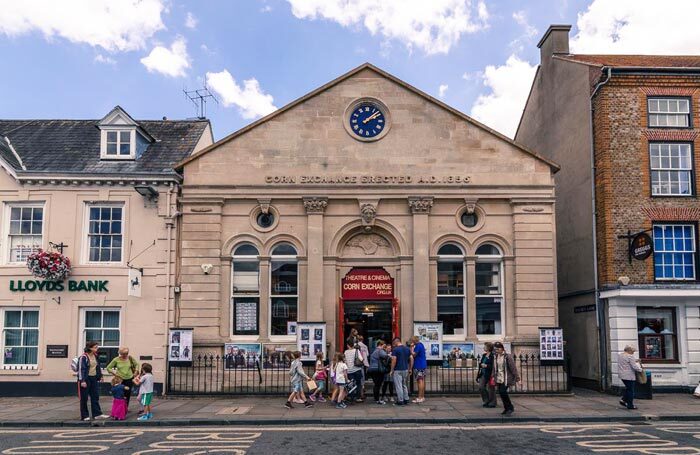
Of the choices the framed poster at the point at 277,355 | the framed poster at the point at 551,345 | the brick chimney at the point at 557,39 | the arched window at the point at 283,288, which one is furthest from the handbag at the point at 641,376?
the brick chimney at the point at 557,39

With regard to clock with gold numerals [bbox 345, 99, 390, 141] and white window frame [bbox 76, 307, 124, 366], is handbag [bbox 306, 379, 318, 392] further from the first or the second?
clock with gold numerals [bbox 345, 99, 390, 141]

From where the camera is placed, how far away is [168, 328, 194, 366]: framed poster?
62.3ft

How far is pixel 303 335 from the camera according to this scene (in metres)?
19.2

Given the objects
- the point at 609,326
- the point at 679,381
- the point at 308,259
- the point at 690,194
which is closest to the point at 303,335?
the point at 308,259

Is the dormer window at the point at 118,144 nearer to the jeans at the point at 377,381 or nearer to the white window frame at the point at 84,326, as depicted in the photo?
the white window frame at the point at 84,326

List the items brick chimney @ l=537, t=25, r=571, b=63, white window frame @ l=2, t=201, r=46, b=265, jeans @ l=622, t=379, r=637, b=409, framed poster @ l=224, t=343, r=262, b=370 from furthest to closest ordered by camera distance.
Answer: brick chimney @ l=537, t=25, r=571, b=63
white window frame @ l=2, t=201, r=46, b=265
framed poster @ l=224, t=343, r=262, b=370
jeans @ l=622, t=379, r=637, b=409

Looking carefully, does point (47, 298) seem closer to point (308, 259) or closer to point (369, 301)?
point (308, 259)

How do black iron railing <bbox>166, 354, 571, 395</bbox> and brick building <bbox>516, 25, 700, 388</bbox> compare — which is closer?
black iron railing <bbox>166, 354, 571, 395</bbox>

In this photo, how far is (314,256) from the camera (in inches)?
792

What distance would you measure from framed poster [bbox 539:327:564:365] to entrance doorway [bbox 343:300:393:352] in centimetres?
462

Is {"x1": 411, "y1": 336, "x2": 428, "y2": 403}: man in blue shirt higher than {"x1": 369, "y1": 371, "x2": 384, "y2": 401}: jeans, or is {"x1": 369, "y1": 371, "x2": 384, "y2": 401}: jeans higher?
{"x1": 411, "y1": 336, "x2": 428, "y2": 403}: man in blue shirt

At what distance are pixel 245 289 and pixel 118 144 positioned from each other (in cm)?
649

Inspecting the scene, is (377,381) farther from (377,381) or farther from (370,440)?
(370,440)

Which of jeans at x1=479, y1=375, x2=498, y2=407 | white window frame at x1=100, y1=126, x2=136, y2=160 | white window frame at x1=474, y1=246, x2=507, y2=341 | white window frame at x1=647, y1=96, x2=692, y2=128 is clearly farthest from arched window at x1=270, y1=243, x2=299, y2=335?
white window frame at x1=647, y1=96, x2=692, y2=128
